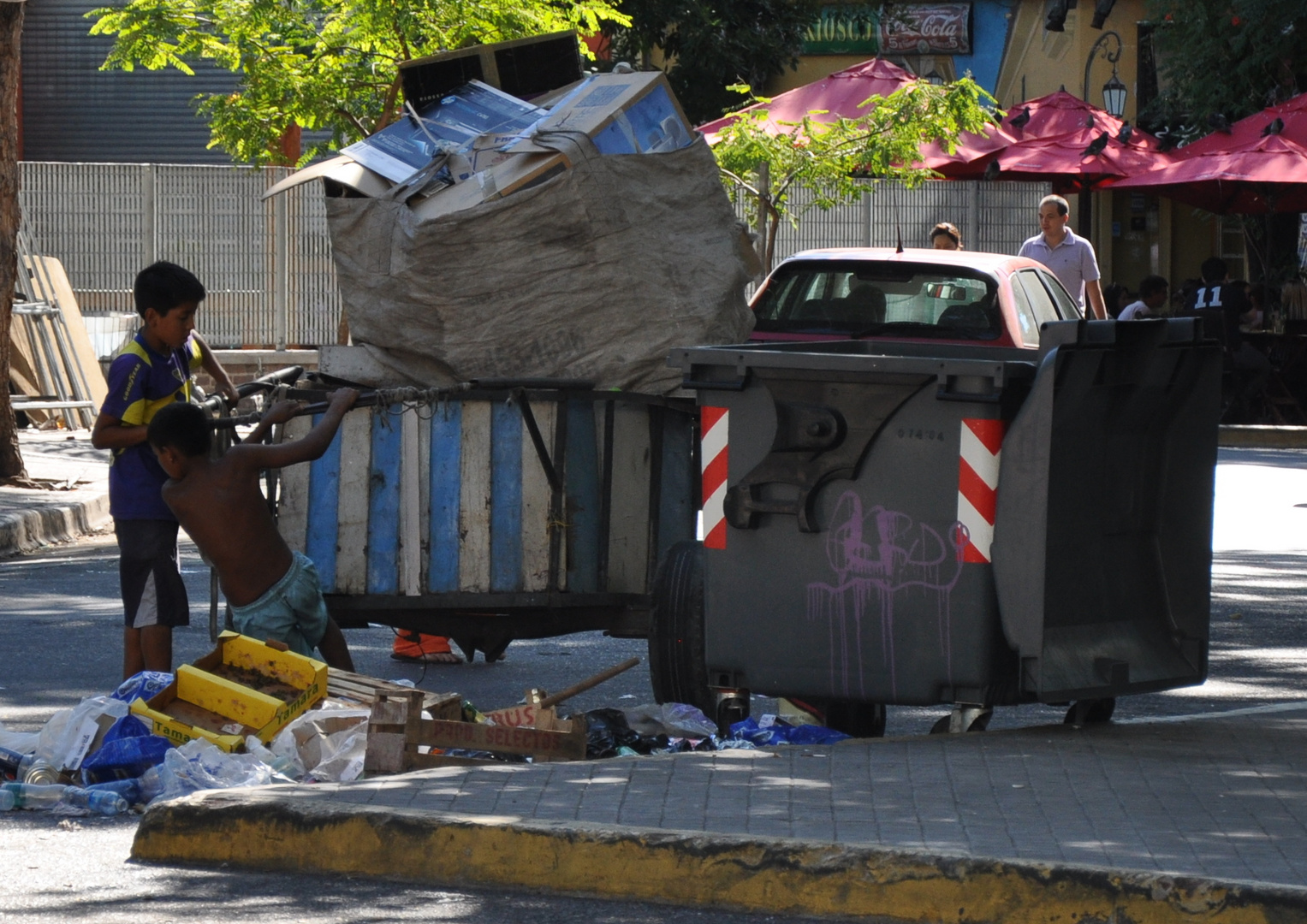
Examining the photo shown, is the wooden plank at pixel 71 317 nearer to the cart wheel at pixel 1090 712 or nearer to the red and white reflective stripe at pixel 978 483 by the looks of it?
the cart wheel at pixel 1090 712

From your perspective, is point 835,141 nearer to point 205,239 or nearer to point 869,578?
point 205,239

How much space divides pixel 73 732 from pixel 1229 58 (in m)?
22.0

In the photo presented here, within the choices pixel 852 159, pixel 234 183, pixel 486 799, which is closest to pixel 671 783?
pixel 486 799

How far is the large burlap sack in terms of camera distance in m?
6.71

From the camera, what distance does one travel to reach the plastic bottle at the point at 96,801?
518 centimetres

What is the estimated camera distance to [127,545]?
640cm

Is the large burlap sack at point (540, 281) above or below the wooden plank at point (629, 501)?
above

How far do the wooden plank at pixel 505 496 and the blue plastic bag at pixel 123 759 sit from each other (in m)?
1.47

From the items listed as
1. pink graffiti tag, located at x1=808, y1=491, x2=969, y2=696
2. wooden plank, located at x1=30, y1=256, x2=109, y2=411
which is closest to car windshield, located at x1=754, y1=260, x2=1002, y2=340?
pink graffiti tag, located at x1=808, y1=491, x2=969, y2=696

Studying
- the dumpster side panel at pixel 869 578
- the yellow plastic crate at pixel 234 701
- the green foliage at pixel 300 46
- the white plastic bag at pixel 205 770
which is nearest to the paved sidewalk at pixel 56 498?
the green foliage at pixel 300 46

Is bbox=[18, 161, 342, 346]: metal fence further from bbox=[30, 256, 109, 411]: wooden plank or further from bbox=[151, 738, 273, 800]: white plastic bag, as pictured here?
bbox=[151, 738, 273, 800]: white plastic bag

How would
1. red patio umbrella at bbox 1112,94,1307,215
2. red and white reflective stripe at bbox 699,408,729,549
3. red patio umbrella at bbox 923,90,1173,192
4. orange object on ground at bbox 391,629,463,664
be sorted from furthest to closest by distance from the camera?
1. red patio umbrella at bbox 923,90,1173,192
2. red patio umbrella at bbox 1112,94,1307,215
3. orange object on ground at bbox 391,629,463,664
4. red and white reflective stripe at bbox 699,408,729,549

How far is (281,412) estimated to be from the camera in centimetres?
626

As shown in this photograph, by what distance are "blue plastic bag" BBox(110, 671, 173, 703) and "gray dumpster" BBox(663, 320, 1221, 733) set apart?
5.69ft
